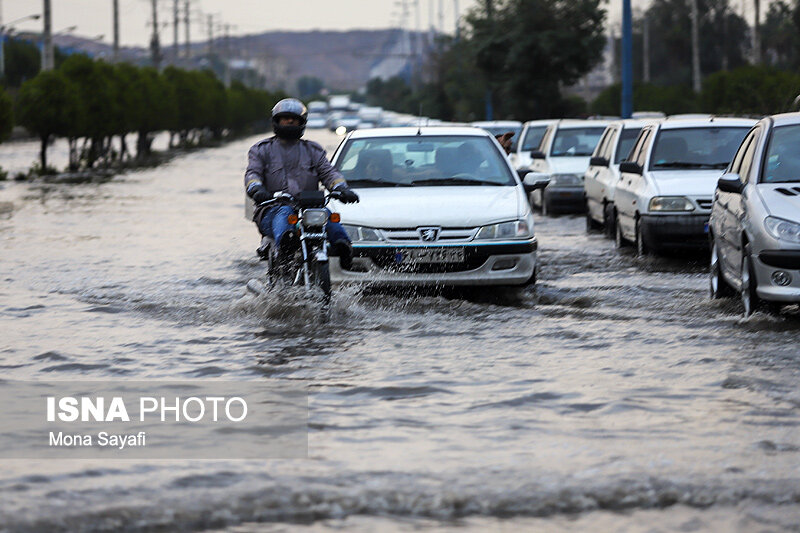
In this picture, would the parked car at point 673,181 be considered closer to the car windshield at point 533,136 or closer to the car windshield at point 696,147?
the car windshield at point 696,147

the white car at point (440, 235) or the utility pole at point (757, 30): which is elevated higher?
the utility pole at point (757, 30)

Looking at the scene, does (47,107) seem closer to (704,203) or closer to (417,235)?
(704,203)

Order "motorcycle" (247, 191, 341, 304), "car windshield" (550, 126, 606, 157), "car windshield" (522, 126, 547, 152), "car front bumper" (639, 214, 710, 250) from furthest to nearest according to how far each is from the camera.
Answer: "car windshield" (522, 126, 547, 152) → "car windshield" (550, 126, 606, 157) → "car front bumper" (639, 214, 710, 250) → "motorcycle" (247, 191, 341, 304)

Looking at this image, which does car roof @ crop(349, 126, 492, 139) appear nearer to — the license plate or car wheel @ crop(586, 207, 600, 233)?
the license plate

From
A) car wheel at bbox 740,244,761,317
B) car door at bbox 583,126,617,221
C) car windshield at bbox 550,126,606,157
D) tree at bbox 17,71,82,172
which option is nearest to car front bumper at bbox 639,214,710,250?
car door at bbox 583,126,617,221

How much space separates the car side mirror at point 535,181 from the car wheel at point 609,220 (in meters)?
5.04

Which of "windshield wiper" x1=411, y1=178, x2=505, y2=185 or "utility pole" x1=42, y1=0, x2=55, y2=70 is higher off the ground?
"utility pole" x1=42, y1=0, x2=55, y2=70

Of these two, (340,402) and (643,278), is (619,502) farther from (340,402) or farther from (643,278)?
(643,278)

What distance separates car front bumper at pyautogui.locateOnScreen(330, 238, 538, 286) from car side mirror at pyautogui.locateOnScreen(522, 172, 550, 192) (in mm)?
1145

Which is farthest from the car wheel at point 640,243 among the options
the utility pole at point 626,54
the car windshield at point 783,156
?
the utility pole at point 626,54

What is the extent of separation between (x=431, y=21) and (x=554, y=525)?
120760mm

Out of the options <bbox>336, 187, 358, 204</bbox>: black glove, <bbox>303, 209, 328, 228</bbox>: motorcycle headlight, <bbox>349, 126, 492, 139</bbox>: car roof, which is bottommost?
<bbox>303, 209, 328, 228</bbox>: motorcycle headlight

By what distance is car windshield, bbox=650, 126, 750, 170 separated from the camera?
1599cm

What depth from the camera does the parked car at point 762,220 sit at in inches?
387
